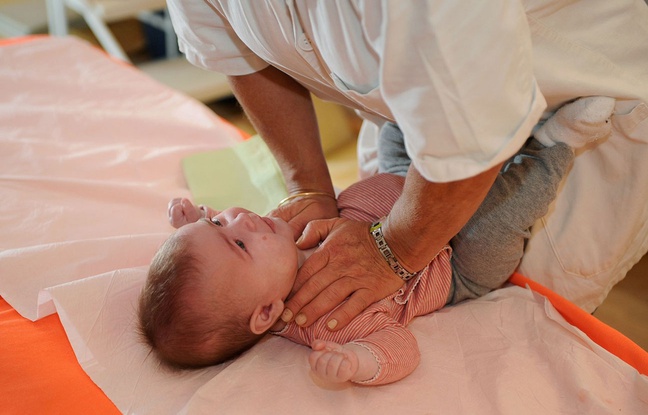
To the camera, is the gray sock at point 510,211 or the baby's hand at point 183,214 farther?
the baby's hand at point 183,214

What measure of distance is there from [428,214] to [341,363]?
24 centimetres

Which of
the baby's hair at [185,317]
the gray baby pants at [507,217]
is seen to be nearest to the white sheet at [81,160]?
the baby's hair at [185,317]

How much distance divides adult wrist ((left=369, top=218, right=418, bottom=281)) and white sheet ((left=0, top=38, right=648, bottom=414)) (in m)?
0.11

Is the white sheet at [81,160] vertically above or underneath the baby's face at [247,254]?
underneath

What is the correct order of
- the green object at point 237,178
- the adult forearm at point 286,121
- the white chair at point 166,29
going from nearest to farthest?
the adult forearm at point 286,121, the green object at point 237,178, the white chair at point 166,29

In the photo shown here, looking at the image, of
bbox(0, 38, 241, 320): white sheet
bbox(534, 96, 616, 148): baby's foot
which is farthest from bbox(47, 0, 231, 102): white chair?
bbox(534, 96, 616, 148): baby's foot

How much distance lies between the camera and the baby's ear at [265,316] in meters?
1.01

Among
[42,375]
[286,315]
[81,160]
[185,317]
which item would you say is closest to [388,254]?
[286,315]

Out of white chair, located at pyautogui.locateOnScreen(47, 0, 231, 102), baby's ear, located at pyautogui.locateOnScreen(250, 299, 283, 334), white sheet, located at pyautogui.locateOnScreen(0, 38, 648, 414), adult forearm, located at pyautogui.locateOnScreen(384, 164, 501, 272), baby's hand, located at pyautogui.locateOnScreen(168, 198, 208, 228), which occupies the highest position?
adult forearm, located at pyautogui.locateOnScreen(384, 164, 501, 272)

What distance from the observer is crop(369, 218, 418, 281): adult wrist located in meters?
1.02

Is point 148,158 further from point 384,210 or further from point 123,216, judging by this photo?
point 384,210

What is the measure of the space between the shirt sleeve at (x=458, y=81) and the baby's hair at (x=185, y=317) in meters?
0.40

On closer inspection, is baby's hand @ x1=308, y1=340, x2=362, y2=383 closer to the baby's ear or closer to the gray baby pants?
the baby's ear

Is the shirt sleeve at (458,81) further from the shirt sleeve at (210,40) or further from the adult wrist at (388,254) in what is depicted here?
the shirt sleeve at (210,40)
